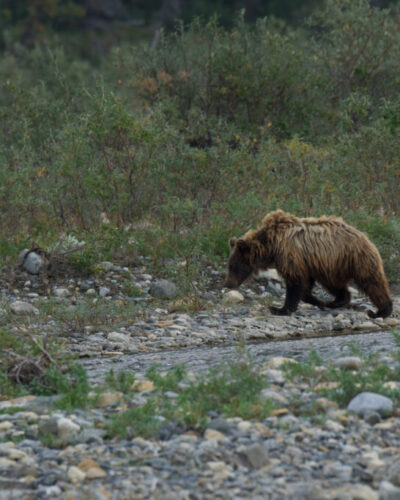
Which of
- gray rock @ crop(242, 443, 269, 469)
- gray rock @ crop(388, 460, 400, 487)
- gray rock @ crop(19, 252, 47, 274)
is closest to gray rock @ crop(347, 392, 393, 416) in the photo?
gray rock @ crop(388, 460, 400, 487)

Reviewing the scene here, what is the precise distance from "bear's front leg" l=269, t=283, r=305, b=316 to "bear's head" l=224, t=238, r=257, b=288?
0.58 metres

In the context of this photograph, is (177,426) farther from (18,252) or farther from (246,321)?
(18,252)

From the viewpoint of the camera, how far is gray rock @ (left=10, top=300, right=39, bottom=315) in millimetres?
9305

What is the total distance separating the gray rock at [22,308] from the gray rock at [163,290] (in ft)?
5.37

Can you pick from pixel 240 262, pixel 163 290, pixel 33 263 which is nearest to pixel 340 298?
pixel 240 262

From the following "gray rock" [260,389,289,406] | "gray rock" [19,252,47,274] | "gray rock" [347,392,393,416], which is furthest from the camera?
"gray rock" [19,252,47,274]

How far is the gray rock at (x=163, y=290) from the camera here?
33.7ft

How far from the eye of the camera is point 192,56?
1934 cm

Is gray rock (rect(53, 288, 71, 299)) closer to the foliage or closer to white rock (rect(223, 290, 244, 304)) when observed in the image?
white rock (rect(223, 290, 244, 304))

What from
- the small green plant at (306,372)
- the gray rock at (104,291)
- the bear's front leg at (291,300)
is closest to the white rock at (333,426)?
the small green plant at (306,372)

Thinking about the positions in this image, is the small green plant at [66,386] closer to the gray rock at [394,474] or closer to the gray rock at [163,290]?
the gray rock at [394,474]

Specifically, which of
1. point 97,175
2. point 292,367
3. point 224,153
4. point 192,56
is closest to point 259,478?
point 292,367

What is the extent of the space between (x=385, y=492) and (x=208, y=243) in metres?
7.69

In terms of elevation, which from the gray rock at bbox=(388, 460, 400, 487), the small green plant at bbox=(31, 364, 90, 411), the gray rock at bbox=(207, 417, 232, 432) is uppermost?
the gray rock at bbox=(388, 460, 400, 487)
